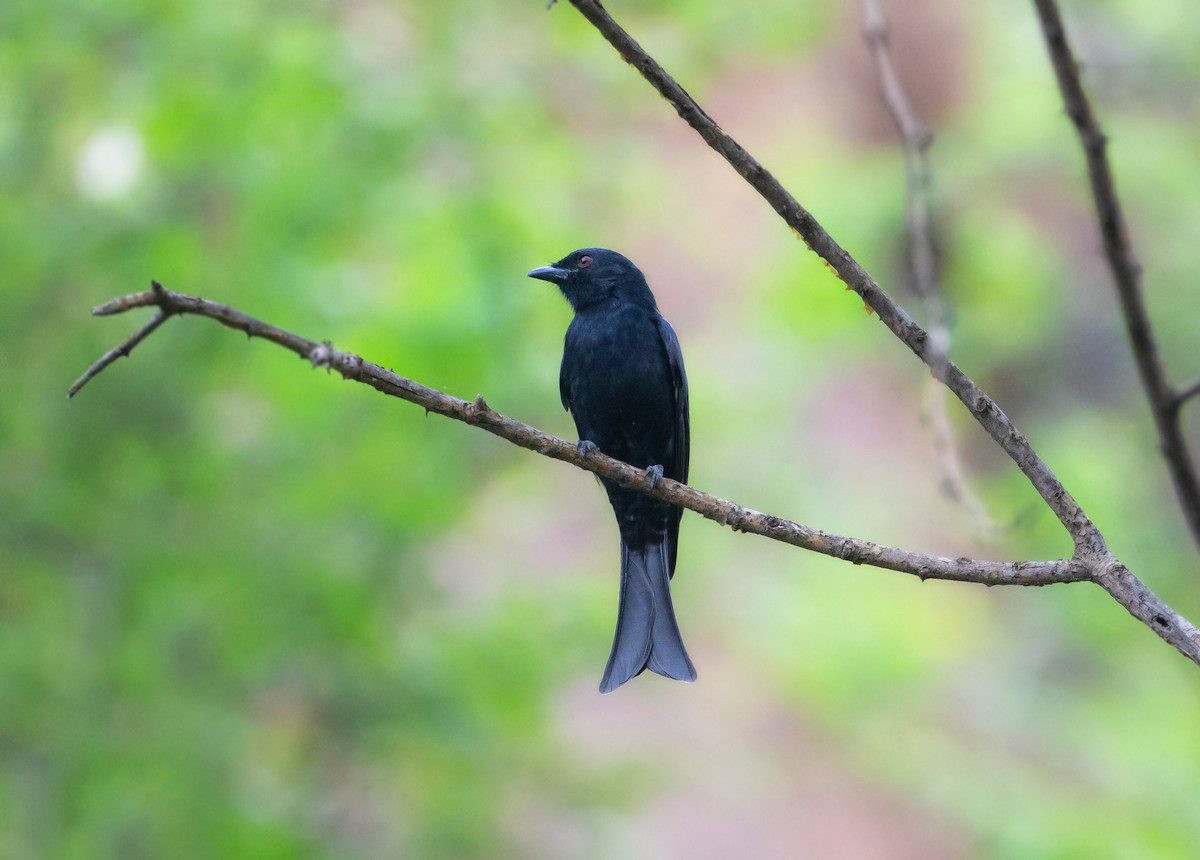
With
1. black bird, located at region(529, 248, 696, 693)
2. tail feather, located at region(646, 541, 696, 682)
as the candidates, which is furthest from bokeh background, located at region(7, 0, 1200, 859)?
tail feather, located at region(646, 541, 696, 682)

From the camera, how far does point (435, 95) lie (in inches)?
214

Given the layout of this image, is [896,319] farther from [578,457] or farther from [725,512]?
[578,457]

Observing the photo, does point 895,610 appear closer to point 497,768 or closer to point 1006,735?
point 1006,735

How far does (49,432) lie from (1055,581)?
3.67 m

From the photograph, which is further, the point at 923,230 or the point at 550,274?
the point at 550,274

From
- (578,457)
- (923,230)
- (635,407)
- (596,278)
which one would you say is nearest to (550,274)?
(596,278)

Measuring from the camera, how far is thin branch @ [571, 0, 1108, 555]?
7.12 feet

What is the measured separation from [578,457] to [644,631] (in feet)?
4.48

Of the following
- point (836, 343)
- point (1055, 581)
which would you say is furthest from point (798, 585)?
point (1055, 581)

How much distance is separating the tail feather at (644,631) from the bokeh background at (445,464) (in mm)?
971

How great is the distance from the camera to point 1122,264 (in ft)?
7.47

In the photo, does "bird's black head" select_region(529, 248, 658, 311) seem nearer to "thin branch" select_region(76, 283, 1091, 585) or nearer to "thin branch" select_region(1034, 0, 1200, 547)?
"thin branch" select_region(76, 283, 1091, 585)

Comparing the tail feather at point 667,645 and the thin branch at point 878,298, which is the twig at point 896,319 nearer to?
the thin branch at point 878,298

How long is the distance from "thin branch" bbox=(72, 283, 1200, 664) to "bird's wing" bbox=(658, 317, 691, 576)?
1.67 m
